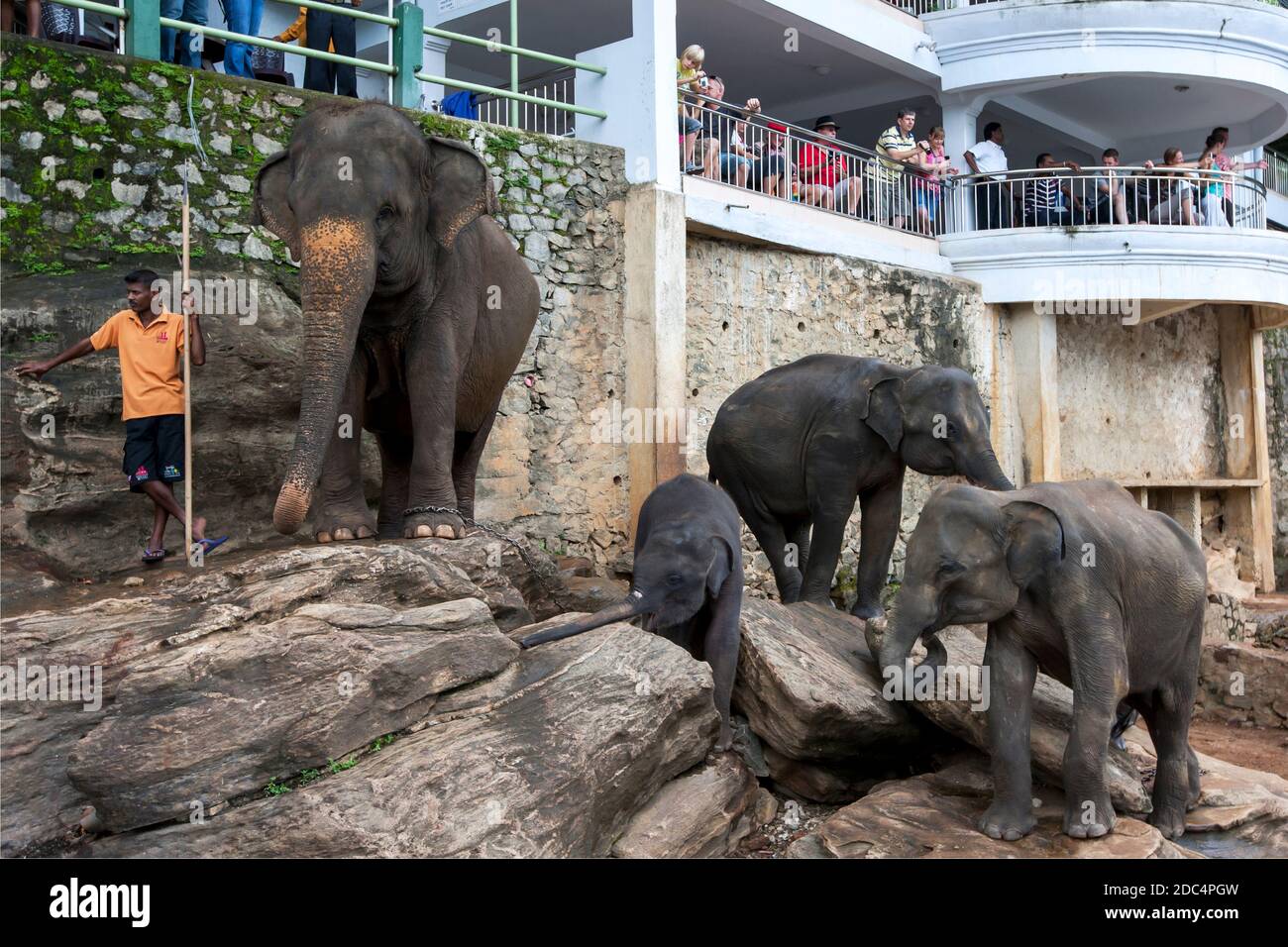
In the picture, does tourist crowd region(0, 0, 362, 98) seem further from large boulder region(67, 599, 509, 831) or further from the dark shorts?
large boulder region(67, 599, 509, 831)

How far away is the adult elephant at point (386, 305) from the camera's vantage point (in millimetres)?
6645

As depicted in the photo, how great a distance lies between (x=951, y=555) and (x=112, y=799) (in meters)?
3.76

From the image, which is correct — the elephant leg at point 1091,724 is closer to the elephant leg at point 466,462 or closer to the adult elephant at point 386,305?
the adult elephant at point 386,305

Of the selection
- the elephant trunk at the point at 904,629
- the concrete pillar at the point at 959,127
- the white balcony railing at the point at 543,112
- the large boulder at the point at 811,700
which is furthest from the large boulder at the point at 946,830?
the concrete pillar at the point at 959,127

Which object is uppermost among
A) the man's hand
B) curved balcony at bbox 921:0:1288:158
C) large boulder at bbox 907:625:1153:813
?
curved balcony at bbox 921:0:1288:158

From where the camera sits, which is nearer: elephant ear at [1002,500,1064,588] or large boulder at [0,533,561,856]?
large boulder at [0,533,561,856]

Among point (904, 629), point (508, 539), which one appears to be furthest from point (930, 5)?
point (904, 629)

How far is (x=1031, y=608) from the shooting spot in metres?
6.34

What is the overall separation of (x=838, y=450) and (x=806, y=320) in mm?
5947

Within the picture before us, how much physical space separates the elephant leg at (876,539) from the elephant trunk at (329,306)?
12.7 ft

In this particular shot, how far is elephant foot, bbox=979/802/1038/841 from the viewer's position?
6199mm

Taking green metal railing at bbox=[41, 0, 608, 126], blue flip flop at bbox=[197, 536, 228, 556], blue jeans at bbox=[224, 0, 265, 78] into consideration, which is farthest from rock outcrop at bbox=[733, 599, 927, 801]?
blue jeans at bbox=[224, 0, 265, 78]

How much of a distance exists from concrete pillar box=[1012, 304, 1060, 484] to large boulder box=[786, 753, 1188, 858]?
11165 mm
